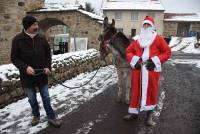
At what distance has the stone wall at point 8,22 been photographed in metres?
12.6

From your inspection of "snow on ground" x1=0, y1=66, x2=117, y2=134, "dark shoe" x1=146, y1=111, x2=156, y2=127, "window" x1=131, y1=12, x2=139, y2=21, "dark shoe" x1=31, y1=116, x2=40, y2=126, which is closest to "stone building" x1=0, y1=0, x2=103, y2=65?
"snow on ground" x1=0, y1=66, x2=117, y2=134

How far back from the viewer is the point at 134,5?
47.8 metres

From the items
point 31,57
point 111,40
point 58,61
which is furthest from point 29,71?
point 58,61

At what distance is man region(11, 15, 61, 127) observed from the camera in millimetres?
4992

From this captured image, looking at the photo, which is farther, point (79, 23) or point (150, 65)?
point (79, 23)

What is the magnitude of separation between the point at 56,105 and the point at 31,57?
6.73 ft

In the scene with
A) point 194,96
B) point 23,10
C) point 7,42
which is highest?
point 23,10

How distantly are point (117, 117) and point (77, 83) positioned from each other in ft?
11.8

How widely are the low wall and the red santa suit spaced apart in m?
3.11

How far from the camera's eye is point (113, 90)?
28.0 feet

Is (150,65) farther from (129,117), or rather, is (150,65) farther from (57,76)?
(57,76)

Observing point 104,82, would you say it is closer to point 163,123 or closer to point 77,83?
point 77,83

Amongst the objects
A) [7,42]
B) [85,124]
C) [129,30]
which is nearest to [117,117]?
[85,124]

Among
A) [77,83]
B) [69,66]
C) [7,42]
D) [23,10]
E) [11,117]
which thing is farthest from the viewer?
[23,10]
